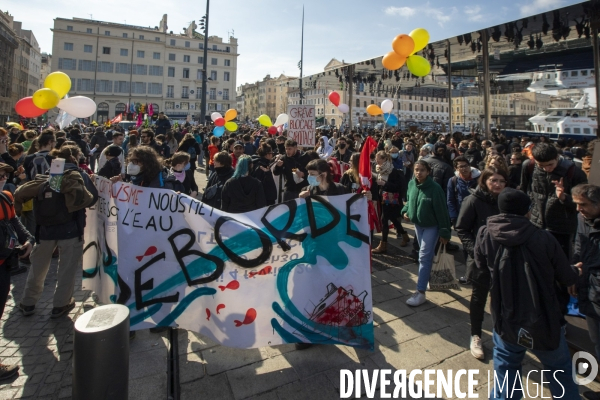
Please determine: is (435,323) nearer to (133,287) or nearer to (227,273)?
(227,273)

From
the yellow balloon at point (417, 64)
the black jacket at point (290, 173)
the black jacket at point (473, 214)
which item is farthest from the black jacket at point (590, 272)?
the yellow balloon at point (417, 64)

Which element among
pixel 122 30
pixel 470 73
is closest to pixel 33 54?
pixel 122 30

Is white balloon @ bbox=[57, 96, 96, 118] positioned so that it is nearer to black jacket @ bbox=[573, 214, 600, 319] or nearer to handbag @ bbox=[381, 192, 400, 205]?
handbag @ bbox=[381, 192, 400, 205]

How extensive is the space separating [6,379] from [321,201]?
2.87 m

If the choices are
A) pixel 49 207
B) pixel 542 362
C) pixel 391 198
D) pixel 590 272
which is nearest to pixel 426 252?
pixel 590 272

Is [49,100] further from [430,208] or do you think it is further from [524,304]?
[524,304]

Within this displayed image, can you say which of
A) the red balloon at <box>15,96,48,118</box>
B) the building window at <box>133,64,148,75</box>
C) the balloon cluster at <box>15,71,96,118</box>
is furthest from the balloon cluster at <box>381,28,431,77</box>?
the building window at <box>133,64,148,75</box>

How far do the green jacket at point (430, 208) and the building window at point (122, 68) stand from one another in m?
69.7

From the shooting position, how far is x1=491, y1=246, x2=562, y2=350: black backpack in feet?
7.25

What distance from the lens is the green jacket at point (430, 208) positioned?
156 inches

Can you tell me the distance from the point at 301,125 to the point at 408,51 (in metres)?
2.47

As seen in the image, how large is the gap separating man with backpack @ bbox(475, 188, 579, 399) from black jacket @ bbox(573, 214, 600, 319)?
341 mm

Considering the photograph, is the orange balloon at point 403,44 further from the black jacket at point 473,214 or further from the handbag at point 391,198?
the black jacket at point 473,214

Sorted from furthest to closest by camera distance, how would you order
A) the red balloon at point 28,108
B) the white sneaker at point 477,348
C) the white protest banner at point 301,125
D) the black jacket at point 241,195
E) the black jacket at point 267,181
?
the white protest banner at point 301,125
the red balloon at point 28,108
the black jacket at point 267,181
the black jacket at point 241,195
the white sneaker at point 477,348
